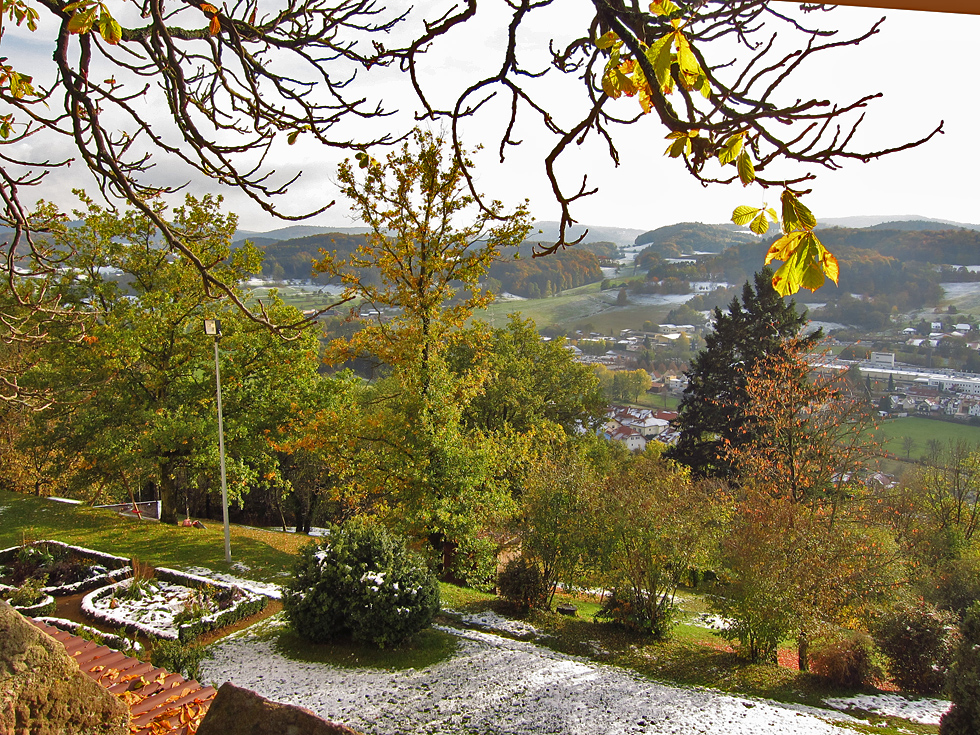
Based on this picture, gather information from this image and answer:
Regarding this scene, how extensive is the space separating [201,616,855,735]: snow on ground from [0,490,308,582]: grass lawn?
4.43 m

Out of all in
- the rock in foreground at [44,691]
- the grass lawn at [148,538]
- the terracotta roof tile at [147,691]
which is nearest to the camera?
the rock in foreground at [44,691]

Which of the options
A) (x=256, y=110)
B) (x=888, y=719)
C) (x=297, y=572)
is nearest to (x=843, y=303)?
(x=888, y=719)

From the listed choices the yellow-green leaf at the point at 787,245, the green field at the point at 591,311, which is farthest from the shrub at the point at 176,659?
the green field at the point at 591,311

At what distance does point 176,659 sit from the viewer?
7758 millimetres

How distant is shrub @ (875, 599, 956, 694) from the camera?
1012 centimetres

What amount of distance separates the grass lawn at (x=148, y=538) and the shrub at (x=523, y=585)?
478 centimetres

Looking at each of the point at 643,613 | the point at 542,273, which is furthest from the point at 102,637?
the point at 542,273

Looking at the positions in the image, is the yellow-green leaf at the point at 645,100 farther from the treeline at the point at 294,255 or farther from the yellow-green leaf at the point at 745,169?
the treeline at the point at 294,255

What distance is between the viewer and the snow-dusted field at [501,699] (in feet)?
25.0

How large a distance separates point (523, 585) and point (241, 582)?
5701mm

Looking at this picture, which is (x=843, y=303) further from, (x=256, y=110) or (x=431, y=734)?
(x=256, y=110)

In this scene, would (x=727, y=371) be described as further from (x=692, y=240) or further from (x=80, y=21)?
(x=692, y=240)

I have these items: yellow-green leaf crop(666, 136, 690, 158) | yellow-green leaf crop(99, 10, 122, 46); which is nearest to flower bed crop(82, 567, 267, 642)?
yellow-green leaf crop(99, 10, 122, 46)

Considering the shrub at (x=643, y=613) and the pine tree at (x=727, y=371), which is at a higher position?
the pine tree at (x=727, y=371)
